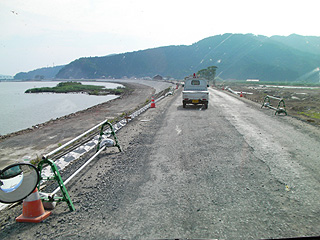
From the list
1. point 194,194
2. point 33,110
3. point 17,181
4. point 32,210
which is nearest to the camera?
point 17,181

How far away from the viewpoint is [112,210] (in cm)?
440

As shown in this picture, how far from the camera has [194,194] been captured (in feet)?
16.1

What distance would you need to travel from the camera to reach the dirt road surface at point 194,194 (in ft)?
12.5

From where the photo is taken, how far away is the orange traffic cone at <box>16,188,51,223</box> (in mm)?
4117

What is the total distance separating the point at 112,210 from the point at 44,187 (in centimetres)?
210

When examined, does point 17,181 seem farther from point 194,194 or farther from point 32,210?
point 194,194

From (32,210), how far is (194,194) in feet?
9.59

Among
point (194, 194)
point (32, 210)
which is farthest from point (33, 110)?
point (194, 194)

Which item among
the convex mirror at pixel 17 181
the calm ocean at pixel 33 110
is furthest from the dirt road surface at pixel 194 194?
the calm ocean at pixel 33 110

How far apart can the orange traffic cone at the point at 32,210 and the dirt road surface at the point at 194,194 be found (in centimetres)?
12

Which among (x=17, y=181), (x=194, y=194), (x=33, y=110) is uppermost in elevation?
(x=17, y=181)

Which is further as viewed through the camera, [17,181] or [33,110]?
[33,110]

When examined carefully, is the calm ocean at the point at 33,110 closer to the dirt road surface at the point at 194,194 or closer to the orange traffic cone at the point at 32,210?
the dirt road surface at the point at 194,194

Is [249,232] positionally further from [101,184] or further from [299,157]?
[299,157]
